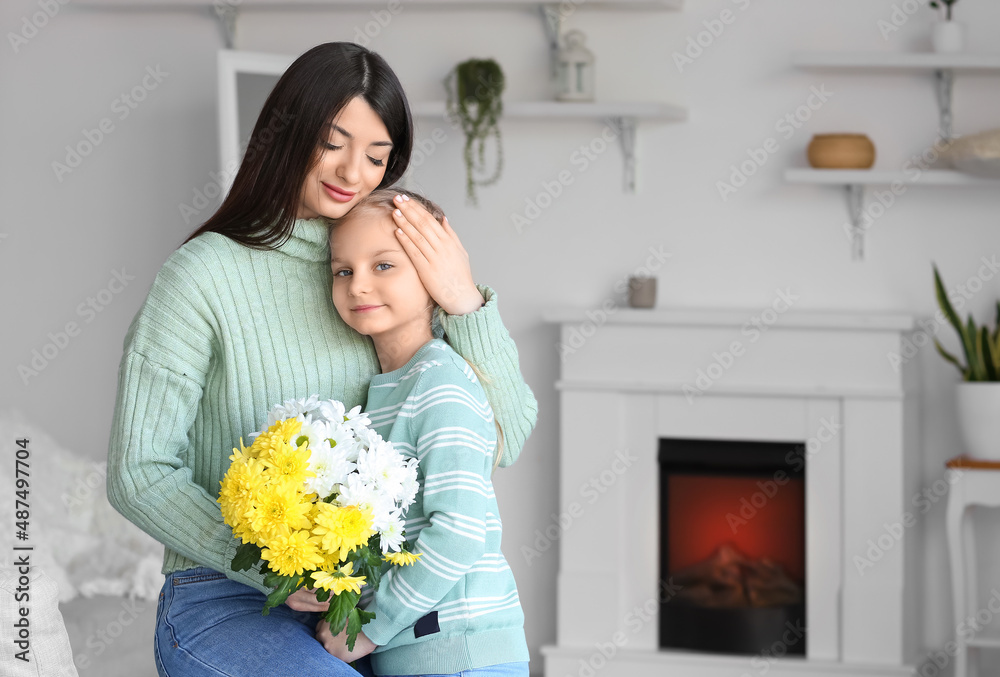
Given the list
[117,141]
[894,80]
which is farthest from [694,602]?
[117,141]

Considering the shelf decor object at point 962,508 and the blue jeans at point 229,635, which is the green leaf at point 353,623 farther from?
the shelf decor object at point 962,508

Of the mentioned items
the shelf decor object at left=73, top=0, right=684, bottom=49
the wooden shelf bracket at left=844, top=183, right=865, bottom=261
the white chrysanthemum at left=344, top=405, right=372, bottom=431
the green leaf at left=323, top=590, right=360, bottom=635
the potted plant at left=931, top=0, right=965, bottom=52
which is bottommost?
the green leaf at left=323, top=590, right=360, bottom=635

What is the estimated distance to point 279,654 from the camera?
1.19 meters

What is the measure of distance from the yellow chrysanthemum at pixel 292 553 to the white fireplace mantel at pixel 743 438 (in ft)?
8.05

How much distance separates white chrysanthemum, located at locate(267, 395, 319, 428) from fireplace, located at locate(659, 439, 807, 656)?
2.48 meters

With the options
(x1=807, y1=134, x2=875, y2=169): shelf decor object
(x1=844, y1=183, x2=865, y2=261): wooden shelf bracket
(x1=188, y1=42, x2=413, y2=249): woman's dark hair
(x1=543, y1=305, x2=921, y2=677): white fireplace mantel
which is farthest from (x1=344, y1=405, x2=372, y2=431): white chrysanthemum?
(x1=844, y1=183, x2=865, y2=261): wooden shelf bracket

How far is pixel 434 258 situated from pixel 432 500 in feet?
1.16

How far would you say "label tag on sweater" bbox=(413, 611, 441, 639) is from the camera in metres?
1.23

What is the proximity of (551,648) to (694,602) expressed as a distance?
532 millimetres

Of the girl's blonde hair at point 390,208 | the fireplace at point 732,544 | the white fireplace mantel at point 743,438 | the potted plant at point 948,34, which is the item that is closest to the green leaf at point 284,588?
the girl's blonde hair at point 390,208

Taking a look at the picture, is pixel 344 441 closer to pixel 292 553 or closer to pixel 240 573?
pixel 292 553

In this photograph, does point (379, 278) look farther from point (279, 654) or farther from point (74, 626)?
point (74, 626)

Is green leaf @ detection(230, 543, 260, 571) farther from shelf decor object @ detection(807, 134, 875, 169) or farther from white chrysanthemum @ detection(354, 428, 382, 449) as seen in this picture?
shelf decor object @ detection(807, 134, 875, 169)

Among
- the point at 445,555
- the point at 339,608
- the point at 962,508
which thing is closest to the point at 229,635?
the point at 339,608
